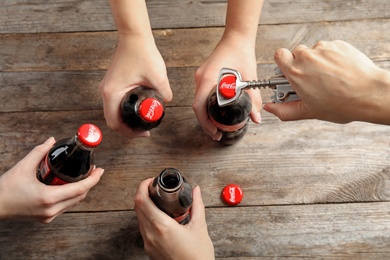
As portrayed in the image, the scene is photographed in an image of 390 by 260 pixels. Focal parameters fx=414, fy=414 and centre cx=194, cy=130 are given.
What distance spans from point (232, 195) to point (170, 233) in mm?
260

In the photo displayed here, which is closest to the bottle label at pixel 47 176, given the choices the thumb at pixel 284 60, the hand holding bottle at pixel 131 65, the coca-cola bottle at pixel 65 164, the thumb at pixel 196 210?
the coca-cola bottle at pixel 65 164

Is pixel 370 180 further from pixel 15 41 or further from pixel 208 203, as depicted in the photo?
pixel 15 41

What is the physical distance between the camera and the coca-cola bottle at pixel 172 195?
2.83 ft

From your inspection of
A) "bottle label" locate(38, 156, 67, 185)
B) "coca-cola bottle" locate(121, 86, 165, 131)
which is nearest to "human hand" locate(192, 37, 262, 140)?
"coca-cola bottle" locate(121, 86, 165, 131)

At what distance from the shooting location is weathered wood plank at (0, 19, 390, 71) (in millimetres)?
1220

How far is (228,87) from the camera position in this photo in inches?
32.2

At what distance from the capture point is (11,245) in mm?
1107

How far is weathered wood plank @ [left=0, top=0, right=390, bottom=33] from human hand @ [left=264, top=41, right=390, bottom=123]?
518 millimetres

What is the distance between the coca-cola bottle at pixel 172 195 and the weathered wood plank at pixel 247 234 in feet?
0.61

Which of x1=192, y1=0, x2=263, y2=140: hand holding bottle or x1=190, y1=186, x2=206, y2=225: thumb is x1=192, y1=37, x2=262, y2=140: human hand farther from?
x1=190, y1=186, x2=206, y2=225: thumb

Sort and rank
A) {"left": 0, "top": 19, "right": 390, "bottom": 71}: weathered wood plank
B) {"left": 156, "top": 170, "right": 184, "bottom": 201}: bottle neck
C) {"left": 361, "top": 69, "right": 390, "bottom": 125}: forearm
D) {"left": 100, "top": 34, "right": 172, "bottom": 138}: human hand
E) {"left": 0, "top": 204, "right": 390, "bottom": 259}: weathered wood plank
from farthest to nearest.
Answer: {"left": 0, "top": 19, "right": 390, "bottom": 71}: weathered wood plank → {"left": 0, "top": 204, "right": 390, "bottom": 259}: weathered wood plank → {"left": 100, "top": 34, "right": 172, "bottom": 138}: human hand → {"left": 156, "top": 170, "right": 184, "bottom": 201}: bottle neck → {"left": 361, "top": 69, "right": 390, "bottom": 125}: forearm

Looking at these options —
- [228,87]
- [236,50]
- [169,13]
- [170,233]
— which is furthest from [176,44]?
[170,233]

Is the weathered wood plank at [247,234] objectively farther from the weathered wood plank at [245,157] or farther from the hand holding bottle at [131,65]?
the hand holding bottle at [131,65]

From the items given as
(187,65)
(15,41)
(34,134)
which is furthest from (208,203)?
(15,41)
